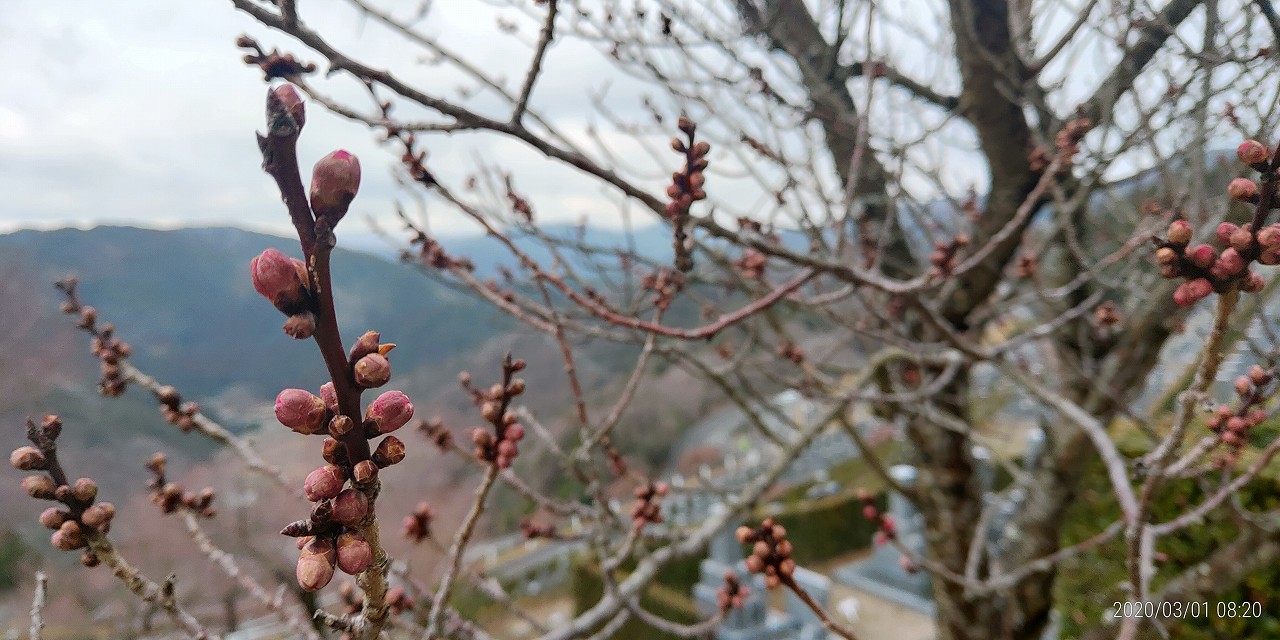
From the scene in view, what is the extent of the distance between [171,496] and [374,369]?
103 cm

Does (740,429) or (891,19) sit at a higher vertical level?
(891,19)

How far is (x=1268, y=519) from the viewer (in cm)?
195

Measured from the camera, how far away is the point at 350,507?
0.47 metres

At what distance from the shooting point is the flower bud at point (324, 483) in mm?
457

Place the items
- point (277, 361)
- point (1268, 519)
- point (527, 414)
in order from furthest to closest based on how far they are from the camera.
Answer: point (277, 361) < point (1268, 519) < point (527, 414)

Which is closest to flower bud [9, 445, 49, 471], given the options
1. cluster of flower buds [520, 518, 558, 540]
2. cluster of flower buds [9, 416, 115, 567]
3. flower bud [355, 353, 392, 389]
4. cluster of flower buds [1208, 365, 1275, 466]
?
cluster of flower buds [9, 416, 115, 567]

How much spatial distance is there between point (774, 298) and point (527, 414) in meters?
0.92

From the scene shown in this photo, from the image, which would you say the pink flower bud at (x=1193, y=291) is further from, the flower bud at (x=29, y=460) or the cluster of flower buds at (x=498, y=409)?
the flower bud at (x=29, y=460)

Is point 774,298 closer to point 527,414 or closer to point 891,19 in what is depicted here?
point 527,414

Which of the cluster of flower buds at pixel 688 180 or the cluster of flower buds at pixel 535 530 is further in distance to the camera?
the cluster of flower buds at pixel 535 530

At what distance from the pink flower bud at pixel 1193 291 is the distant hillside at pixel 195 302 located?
221 inches

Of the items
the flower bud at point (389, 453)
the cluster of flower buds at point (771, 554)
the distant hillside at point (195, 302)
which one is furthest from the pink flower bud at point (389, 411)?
the distant hillside at point (195, 302)

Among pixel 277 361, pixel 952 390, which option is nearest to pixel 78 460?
pixel 277 361

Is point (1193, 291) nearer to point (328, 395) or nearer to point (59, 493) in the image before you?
point (328, 395)
